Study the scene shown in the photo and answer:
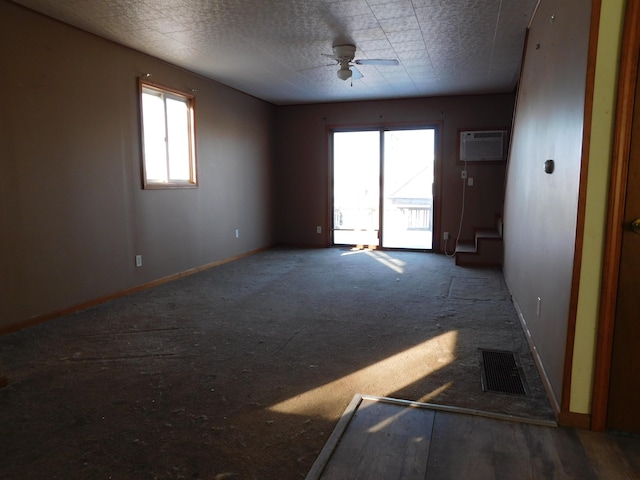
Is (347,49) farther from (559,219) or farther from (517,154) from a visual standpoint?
(559,219)

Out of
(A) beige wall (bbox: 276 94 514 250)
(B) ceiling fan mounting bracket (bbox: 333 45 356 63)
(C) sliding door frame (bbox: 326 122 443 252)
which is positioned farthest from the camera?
(C) sliding door frame (bbox: 326 122 443 252)

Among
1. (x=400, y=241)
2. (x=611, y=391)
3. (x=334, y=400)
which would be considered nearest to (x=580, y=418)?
(x=611, y=391)

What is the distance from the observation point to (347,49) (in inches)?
175

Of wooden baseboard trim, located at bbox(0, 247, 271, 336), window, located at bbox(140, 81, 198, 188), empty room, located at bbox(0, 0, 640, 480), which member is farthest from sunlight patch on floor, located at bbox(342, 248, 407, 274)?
window, located at bbox(140, 81, 198, 188)

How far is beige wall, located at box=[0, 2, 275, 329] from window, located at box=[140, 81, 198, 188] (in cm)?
13

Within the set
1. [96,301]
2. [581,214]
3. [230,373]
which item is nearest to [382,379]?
[230,373]

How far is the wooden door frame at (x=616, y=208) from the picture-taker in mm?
1802

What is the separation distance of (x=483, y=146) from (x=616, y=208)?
5.29 meters

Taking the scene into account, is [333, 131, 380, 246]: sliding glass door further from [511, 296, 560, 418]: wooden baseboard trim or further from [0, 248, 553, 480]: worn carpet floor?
[511, 296, 560, 418]: wooden baseboard trim

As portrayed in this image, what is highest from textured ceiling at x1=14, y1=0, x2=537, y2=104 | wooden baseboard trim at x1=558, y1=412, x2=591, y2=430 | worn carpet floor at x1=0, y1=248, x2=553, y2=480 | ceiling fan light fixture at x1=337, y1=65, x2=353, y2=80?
textured ceiling at x1=14, y1=0, x2=537, y2=104

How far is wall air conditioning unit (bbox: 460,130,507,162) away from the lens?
6742 millimetres

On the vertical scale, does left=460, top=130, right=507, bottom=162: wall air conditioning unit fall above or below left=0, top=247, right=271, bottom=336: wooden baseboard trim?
above

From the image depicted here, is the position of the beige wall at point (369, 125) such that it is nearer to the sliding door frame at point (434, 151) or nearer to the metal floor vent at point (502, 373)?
the sliding door frame at point (434, 151)

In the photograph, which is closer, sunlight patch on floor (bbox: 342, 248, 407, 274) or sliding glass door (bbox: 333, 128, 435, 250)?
sunlight patch on floor (bbox: 342, 248, 407, 274)
